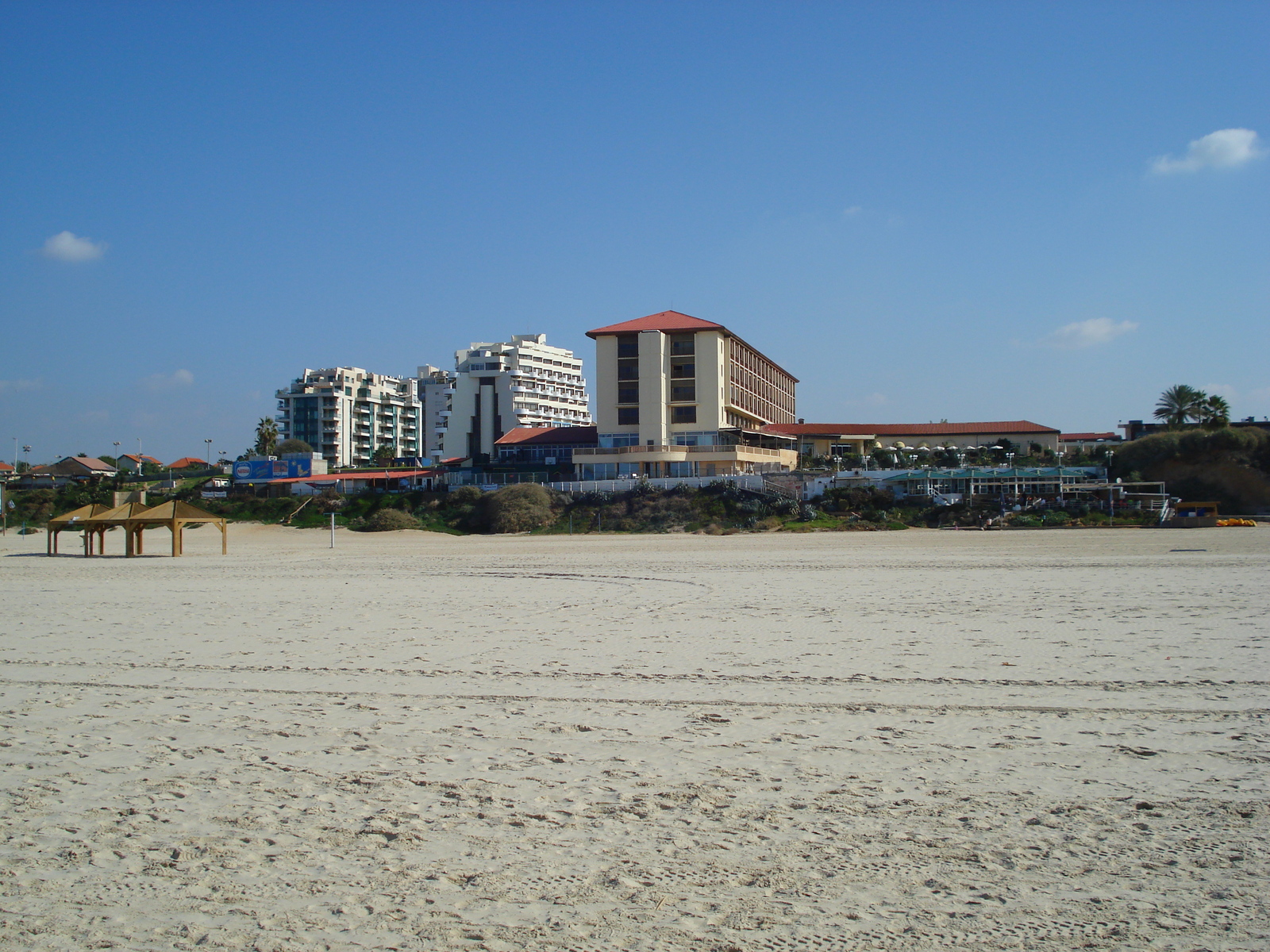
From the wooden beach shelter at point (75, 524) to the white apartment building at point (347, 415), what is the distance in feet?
253

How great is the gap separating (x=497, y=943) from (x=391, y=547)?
34.5 meters

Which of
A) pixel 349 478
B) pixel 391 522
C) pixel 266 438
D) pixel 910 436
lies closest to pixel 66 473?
pixel 266 438

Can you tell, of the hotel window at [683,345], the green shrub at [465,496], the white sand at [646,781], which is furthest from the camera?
the hotel window at [683,345]

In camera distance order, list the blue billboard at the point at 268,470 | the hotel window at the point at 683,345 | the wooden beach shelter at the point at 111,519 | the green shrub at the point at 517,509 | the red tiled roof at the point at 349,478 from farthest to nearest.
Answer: the blue billboard at the point at 268,470 → the red tiled roof at the point at 349,478 → the hotel window at the point at 683,345 → the green shrub at the point at 517,509 → the wooden beach shelter at the point at 111,519

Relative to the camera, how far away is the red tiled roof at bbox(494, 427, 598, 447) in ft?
212

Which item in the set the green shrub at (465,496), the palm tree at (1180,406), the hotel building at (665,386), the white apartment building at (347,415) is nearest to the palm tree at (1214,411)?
the palm tree at (1180,406)

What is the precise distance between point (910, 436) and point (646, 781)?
217ft

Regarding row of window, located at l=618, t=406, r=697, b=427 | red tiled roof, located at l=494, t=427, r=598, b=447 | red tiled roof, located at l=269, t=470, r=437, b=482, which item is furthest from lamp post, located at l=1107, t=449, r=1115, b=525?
red tiled roof, located at l=269, t=470, r=437, b=482

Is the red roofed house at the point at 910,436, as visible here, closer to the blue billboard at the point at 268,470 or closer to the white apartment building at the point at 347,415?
the blue billboard at the point at 268,470

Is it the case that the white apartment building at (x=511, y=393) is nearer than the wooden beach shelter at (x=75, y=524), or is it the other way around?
the wooden beach shelter at (x=75, y=524)

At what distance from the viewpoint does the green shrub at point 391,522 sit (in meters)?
47.8

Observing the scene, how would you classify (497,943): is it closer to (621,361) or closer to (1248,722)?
(1248,722)

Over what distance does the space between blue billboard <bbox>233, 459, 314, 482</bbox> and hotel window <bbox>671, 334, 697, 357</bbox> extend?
1197 inches

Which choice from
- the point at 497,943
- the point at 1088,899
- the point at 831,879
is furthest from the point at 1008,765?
the point at 497,943
